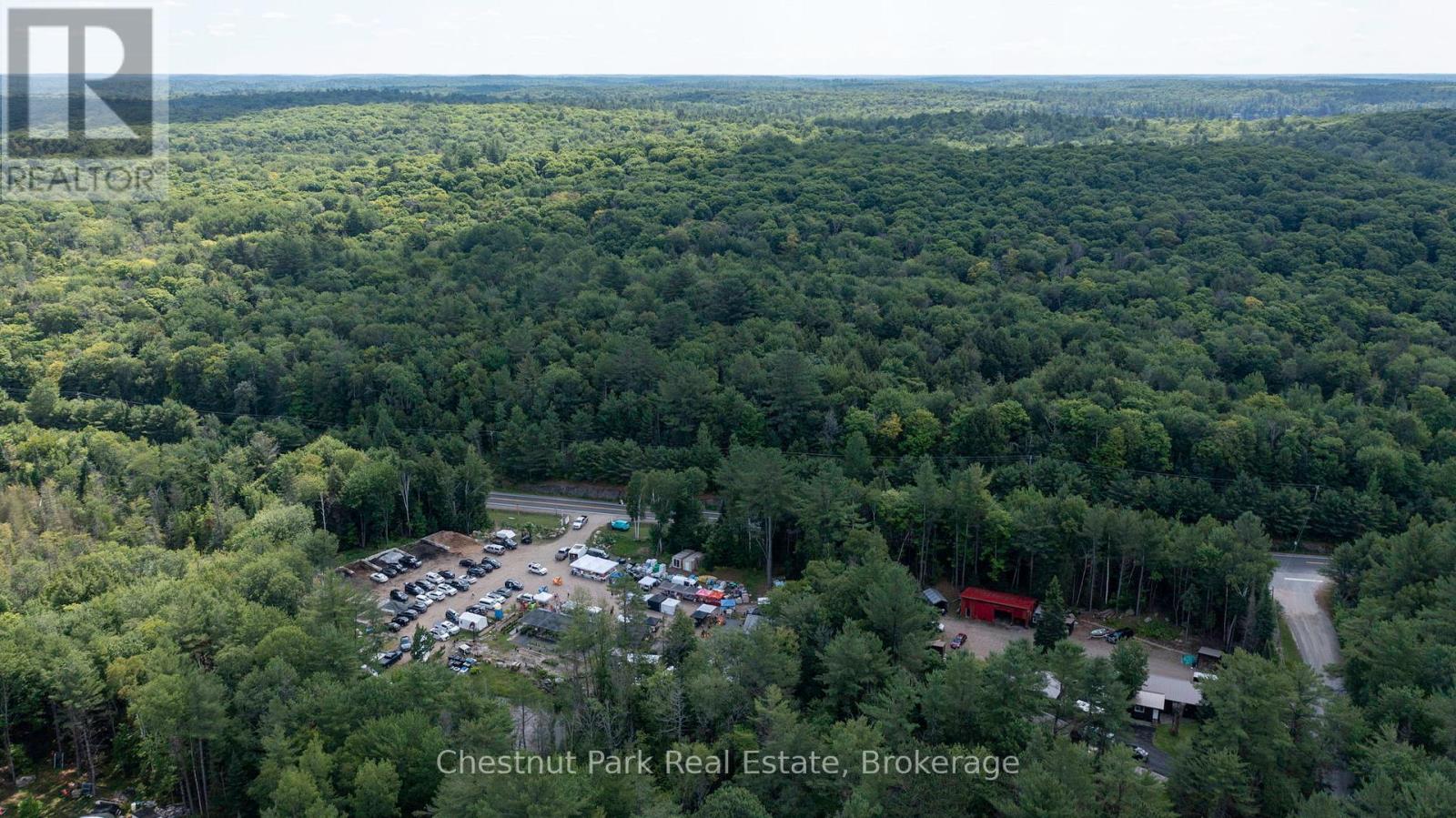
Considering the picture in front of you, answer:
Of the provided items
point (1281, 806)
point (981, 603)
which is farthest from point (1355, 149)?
point (1281, 806)

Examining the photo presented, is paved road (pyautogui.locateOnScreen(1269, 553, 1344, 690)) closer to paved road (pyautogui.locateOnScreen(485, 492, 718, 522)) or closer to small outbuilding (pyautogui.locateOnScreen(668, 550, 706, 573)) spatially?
small outbuilding (pyautogui.locateOnScreen(668, 550, 706, 573))

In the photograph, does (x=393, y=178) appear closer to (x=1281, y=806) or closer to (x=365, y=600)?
(x=365, y=600)

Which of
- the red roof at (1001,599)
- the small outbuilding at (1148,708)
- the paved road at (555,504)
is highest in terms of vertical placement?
the red roof at (1001,599)

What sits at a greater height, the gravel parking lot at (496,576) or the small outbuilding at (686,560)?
the small outbuilding at (686,560)

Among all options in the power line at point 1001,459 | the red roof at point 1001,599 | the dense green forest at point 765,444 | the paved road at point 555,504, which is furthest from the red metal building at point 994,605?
the paved road at point 555,504

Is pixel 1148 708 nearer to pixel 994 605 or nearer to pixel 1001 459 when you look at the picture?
pixel 994 605

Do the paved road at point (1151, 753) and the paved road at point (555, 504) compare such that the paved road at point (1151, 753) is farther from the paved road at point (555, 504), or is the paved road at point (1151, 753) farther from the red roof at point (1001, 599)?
the paved road at point (555, 504)

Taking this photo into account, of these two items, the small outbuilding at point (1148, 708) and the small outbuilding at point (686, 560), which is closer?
the small outbuilding at point (1148, 708)

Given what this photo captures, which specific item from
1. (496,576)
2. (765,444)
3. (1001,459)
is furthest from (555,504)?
(1001,459)
